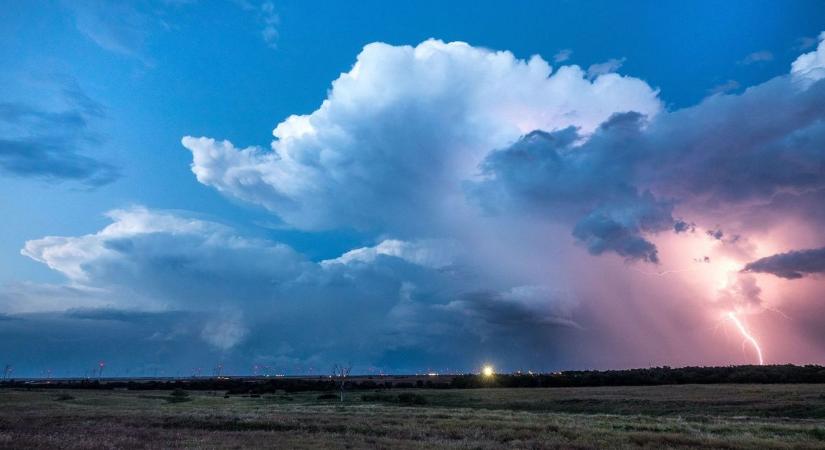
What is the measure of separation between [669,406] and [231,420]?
2197 inches

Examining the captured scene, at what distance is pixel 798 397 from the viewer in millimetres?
71938

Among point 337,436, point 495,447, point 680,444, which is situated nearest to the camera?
point 495,447

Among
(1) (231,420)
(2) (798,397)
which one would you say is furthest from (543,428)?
(2) (798,397)

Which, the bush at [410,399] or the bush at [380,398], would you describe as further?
the bush at [380,398]

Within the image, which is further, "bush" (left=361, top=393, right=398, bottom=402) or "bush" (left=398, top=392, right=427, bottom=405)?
"bush" (left=361, top=393, right=398, bottom=402)

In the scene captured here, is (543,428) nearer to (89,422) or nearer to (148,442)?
(148,442)

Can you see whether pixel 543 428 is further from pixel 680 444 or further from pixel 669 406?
pixel 669 406

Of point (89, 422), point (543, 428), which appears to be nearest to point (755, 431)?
point (543, 428)

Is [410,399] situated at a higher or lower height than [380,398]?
higher

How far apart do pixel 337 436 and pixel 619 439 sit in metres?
16.1

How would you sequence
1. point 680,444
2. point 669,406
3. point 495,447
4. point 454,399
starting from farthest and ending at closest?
point 454,399
point 669,406
point 680,444
point 495,447

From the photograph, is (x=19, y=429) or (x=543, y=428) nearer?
(x=19, y=429)

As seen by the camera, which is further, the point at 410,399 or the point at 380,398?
the point at 380,398

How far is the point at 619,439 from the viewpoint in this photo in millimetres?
30219
